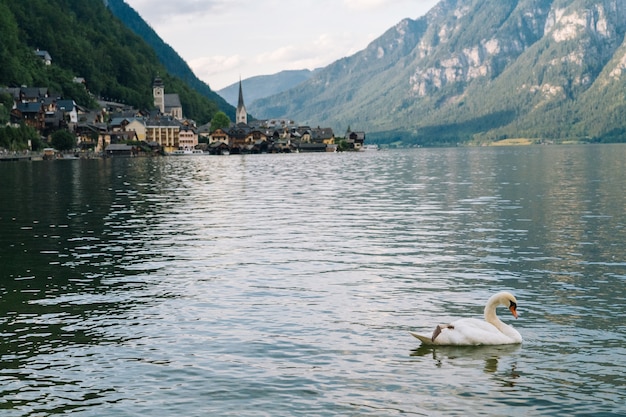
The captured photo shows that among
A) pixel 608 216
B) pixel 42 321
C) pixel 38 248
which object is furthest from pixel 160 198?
pixel 42 321

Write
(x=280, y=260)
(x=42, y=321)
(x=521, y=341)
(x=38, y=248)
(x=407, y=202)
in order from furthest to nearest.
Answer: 1. (x=407, y=202)
2. (x=38, y=248)
3. (x=280, y=260)
4. (x=42, y=321)
5. (x=521, y=341)

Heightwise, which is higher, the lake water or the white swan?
the white swan

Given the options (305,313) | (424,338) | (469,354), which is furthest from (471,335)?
(305,313)

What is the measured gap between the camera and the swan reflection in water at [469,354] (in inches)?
765

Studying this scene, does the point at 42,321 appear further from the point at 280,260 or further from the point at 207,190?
the point at 207,190

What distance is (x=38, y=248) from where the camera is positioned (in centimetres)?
3912

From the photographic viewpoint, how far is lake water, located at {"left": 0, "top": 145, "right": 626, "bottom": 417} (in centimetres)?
1722

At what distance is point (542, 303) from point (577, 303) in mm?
1082

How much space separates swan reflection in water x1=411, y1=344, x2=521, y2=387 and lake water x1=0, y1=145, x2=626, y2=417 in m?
0.08

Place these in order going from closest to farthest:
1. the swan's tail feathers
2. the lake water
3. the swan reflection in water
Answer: the lake water, the swan reflection in water, the swan's tail feathers

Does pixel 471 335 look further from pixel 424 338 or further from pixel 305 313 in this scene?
pixel 305 313

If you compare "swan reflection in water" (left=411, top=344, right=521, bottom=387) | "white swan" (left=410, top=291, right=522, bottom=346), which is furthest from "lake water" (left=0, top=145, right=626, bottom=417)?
"white swan" (left=410, top=291, right=522, bottom=346)

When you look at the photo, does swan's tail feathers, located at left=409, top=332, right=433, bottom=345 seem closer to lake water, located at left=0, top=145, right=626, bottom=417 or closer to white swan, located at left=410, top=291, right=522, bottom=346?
white swan, located at left=410, top=291, right=522, bottom=346

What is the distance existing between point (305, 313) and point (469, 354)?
19.7 ft
